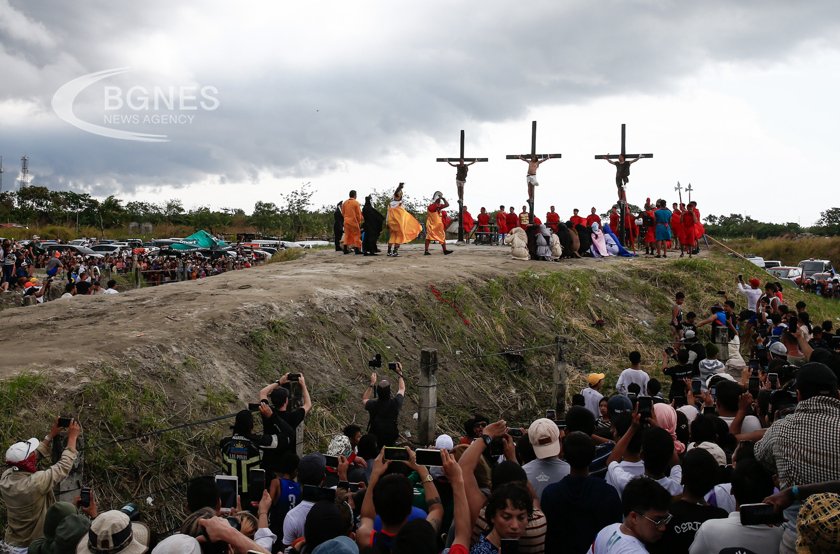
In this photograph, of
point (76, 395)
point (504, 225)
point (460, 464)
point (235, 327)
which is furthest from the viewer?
point (504, 225)

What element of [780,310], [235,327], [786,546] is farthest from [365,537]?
[780,310]

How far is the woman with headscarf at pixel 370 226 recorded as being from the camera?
688 inches

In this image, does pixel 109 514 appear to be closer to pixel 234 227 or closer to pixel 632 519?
pixel 632 519

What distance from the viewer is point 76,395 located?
7.33m

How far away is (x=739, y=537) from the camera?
3.31 m

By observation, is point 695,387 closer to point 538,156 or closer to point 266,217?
point 538,156

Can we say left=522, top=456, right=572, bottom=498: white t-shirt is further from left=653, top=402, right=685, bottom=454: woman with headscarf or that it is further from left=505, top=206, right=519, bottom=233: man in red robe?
left=505, top=206, right=519, bottom=233: man in red robe

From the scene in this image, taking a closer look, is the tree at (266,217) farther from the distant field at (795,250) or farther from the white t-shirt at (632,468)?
the white t-shirt at (632,468)

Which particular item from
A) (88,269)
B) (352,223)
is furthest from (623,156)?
(88,269)

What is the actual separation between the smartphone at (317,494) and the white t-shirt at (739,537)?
1969 mm

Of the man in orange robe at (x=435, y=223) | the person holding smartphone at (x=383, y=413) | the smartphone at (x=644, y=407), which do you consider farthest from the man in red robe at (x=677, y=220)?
the smartphone at (x=644, y=407)

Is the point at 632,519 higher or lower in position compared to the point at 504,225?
lower

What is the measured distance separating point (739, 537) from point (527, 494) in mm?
1041

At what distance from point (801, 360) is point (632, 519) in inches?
249
